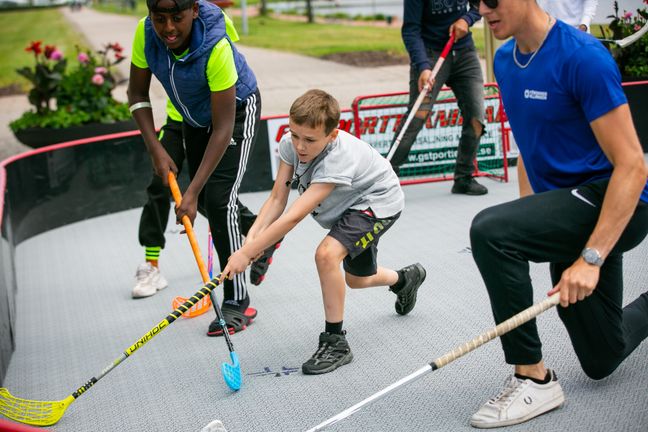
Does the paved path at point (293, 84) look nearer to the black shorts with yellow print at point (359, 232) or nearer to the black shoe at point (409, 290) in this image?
the black shoe at point (409, 290)

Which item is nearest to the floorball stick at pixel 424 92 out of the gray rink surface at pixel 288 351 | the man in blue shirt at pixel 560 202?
the gray rink surface at pixel 288 351

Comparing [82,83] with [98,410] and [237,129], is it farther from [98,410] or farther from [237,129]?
[98,410]

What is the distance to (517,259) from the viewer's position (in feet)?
9.09

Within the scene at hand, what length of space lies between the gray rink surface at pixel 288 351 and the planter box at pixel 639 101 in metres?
2.37

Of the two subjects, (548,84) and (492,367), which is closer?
(548,84)

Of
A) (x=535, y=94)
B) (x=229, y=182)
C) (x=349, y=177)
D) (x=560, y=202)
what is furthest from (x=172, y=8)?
(x=560, y=202)

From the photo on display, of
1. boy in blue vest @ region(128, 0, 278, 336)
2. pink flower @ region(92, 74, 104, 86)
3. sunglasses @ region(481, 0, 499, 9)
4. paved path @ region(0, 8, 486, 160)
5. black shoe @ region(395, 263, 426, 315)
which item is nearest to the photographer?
sunglasses @ region(481, 0, 499, 9)

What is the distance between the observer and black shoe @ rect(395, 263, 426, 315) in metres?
4.10

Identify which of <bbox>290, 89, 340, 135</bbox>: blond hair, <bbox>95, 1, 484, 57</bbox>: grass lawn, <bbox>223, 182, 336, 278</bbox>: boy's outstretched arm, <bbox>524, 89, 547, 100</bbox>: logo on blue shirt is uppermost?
<bbox>524, 89, 547, 100</bbox>: logo on blue shirt

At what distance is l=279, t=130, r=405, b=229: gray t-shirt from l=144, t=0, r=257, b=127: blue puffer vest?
549mm

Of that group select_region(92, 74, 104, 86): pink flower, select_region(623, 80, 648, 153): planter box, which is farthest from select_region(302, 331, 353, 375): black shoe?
select_region(92, 74, 104, 86): pink flower

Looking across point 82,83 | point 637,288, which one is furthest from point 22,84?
point 637,288

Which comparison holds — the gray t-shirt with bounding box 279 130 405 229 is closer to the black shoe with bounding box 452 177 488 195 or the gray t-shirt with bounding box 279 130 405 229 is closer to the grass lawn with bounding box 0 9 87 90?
the black shoe with bounding box 452 177 488 195

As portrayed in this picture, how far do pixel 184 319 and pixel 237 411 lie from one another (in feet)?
4.21
